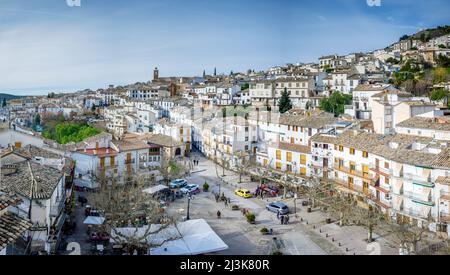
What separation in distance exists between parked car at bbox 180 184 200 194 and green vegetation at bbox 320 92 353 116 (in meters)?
9.30

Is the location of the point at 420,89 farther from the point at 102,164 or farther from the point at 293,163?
the point at 102,164

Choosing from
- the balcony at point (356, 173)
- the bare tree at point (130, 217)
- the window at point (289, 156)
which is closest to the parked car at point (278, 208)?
the balcony at point (356, 173)

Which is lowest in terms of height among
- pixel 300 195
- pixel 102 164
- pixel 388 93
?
pixel 300 195

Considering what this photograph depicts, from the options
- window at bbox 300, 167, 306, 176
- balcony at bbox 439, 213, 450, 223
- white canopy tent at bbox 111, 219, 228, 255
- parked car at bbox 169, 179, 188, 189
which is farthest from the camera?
window at bbox 300, 167, 306, 176

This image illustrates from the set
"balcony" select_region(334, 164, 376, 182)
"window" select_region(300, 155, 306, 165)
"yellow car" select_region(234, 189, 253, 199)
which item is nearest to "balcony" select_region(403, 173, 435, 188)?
"balcony" select_region(334, 164, 376, 182)

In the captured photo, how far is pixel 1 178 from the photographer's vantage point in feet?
22.5

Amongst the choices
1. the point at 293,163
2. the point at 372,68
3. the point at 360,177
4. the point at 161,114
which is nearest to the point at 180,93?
the point at 161,114

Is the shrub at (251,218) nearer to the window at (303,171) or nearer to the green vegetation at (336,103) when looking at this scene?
the window at (303,171)

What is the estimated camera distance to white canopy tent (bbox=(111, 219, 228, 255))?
666 cm

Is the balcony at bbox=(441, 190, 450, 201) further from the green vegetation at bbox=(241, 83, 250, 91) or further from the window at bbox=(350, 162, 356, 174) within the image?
the green vegetation at bbox=(241, 83, 250, 91)

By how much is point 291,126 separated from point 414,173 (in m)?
6.78

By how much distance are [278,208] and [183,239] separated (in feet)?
12.9

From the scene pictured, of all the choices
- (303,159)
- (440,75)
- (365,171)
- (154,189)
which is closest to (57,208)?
(154,189)

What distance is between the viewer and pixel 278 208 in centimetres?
1062
